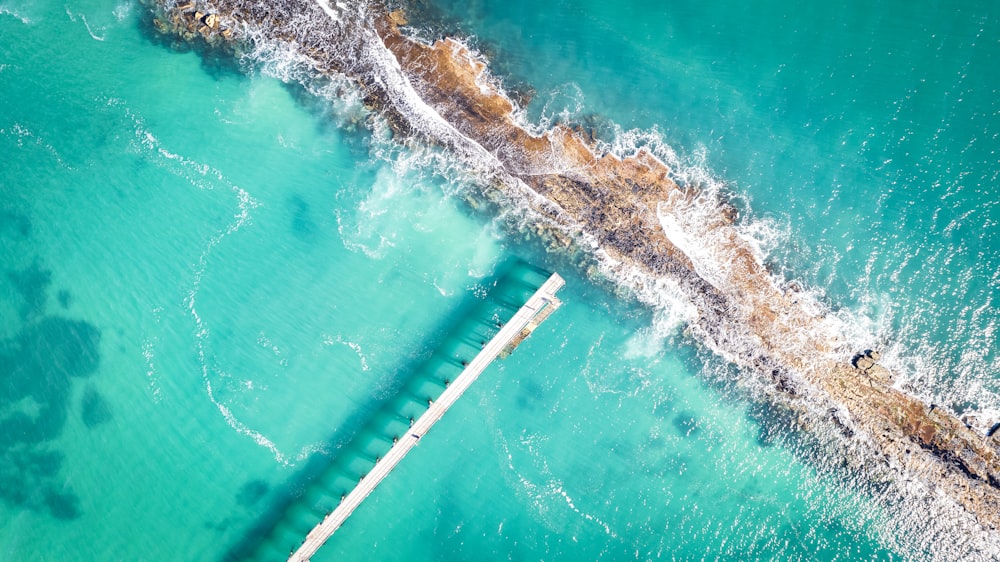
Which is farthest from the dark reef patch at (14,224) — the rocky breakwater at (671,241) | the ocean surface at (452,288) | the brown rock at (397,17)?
the brown rock at (397,17)

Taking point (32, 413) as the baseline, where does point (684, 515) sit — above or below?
above

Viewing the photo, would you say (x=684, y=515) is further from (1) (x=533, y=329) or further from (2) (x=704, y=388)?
(1) (x=533, y=329)

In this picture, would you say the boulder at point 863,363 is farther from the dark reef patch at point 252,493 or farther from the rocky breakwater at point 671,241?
the dark reef patch at point 252,493

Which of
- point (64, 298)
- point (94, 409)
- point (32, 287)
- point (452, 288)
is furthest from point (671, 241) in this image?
point (32, 287)

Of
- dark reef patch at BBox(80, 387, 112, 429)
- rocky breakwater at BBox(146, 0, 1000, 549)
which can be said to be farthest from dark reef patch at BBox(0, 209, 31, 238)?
rocky breakwater at BBox(146, 0, 1000, 549)

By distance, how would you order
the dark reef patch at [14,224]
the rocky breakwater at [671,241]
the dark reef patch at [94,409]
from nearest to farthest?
the dark reef patch at [14,224], the rocky breakwater at [671,241], the dark reef patch at [94,409]

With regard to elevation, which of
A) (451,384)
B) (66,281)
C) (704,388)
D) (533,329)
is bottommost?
(66,281)

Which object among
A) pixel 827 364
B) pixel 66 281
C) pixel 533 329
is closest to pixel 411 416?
pixel 533 329
